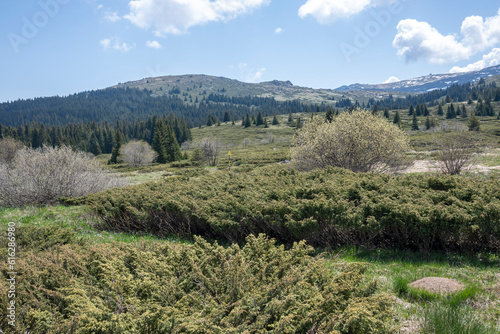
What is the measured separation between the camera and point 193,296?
3.29m

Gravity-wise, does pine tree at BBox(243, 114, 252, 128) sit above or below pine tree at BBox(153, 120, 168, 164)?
above

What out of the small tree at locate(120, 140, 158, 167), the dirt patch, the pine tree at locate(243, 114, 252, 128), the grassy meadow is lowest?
the small tree at locate(120, 140, 158, 167)

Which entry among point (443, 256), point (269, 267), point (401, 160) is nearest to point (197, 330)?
point (269, 267)

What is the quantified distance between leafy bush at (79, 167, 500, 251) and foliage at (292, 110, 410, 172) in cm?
829

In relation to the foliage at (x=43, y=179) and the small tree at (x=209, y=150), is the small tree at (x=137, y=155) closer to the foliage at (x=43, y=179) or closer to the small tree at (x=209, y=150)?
the small tree at (x=209, y=150)

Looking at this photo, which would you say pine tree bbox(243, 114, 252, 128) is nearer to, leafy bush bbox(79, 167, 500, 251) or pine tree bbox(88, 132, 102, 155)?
pine tree bbox(88, 132, 102, 155)

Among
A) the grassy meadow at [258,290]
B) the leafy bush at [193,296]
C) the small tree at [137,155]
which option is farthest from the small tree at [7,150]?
the leafy bush at [193,296]

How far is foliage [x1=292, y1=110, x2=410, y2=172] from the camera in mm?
17453

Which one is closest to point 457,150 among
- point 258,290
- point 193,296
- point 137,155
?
point 258,290

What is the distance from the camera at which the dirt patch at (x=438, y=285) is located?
4.21m

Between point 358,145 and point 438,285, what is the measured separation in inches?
549

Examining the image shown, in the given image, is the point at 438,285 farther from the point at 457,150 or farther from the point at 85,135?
the point at 85,135

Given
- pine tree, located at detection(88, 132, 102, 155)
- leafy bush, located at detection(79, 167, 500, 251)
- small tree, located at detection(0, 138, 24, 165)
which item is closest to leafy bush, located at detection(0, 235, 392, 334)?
leafy bush, located at detection(79, 167, 500, 251)

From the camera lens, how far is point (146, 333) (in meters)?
2.77
